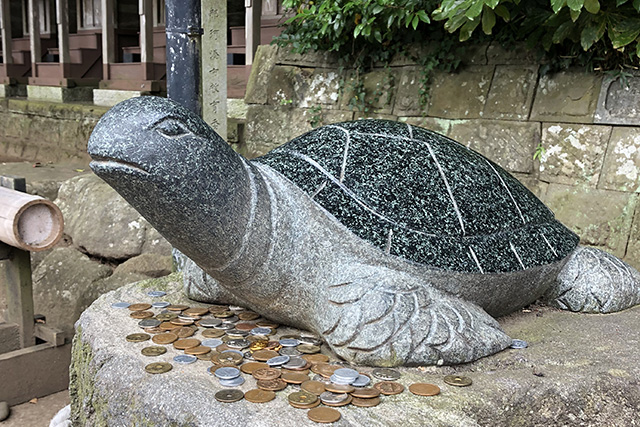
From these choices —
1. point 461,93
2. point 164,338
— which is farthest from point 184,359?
point 461,93

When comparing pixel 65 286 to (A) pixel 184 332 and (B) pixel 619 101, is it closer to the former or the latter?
(A) pixel 184 332

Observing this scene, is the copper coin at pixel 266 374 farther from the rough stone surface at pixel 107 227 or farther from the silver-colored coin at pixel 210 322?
the rough stone surface at pixel 107 227

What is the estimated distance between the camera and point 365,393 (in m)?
1.48

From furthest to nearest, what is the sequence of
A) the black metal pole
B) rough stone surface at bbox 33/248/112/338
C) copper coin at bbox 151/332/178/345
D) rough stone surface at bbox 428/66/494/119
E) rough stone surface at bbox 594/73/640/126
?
1. rough stone surface at bbox 33/248/112/338
2. rough stone surface at bbox 428/66/494/119
3. rough stone surface at bbox 594/73/640/126
4. the black metal pole
5. copper coin at bbox 151/332/178/345

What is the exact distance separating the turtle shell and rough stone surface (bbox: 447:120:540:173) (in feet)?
3.88

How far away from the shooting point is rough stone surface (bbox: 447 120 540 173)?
314 cm

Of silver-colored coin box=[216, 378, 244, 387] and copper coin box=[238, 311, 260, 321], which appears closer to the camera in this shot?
silver-colored coin box=[216, 378, 244, 387]

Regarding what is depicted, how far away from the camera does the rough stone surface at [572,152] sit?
293 cm

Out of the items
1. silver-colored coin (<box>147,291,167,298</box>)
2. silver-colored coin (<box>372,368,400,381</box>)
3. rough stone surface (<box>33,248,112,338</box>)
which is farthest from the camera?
rough stone surface (<box>33,248,112,338</box>)

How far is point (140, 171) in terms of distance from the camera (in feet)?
4.69

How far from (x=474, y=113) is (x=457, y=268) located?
1.79 m

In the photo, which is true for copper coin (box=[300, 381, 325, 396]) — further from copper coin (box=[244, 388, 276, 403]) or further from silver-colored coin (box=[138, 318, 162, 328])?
silver-colored coin (box=[138, 318, 162, 328])

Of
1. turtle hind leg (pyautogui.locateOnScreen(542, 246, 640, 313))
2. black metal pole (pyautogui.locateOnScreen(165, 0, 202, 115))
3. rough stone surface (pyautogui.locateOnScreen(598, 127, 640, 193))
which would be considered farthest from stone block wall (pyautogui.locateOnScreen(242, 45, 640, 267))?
black metal pole (pyautogui.locateOnScreen(165, 0, 202, 115))

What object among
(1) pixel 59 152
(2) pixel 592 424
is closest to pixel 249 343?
(2) pixel 592 424
